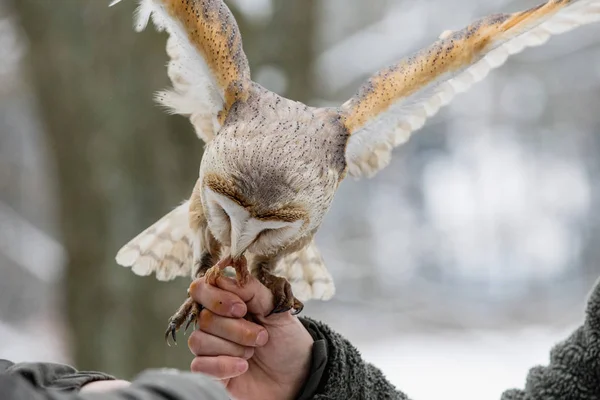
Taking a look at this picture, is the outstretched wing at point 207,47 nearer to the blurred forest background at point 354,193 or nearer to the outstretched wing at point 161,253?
the outstretched wing at point 161,253

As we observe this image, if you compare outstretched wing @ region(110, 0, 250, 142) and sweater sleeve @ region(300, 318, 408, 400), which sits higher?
outstretched wing @ region(110, 0, 250, 142)

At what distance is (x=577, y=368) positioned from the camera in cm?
122

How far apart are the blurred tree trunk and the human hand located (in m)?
1.58

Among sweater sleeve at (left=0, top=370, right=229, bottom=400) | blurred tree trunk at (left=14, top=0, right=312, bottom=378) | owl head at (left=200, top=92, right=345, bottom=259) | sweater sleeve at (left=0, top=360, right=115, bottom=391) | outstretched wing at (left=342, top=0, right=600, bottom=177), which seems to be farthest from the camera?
blurred tree trunk at (left=14, top=0, right=312, bottom=378)

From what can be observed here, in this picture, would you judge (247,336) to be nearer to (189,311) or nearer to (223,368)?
(223,368)

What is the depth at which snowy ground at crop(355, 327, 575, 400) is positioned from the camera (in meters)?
2.82

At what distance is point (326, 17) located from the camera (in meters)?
3.33

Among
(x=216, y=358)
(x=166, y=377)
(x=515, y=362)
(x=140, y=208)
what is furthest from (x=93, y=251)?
(x=166, y=377)

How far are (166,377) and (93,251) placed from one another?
2.38 metres

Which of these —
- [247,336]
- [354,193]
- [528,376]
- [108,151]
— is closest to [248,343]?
[247,336]

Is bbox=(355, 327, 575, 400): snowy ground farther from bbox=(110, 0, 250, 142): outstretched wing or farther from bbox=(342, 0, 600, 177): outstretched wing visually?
bbox=(110, 0, 250, 142): outstretched wing

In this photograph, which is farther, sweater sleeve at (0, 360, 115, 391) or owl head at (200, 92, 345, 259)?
owl head at (200, 92, 345, 259)

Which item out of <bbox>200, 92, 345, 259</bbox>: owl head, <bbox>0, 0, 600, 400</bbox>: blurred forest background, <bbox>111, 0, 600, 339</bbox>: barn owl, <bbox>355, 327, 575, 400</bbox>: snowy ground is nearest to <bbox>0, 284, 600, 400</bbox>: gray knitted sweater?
<bbox>111, 0, 600, 339</bbox>: barn owl

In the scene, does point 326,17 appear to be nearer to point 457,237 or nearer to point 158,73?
point 158,73
